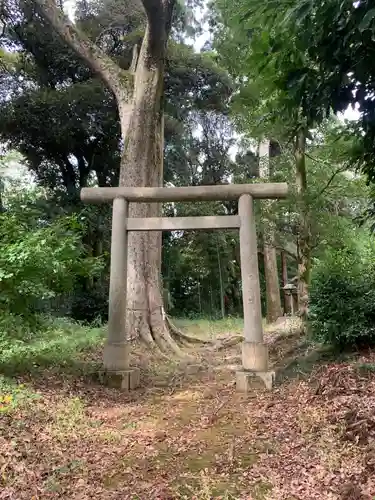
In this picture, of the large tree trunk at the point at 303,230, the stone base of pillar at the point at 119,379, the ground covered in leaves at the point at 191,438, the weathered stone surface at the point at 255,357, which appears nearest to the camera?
the ground covered in leaves at the point at 191,438

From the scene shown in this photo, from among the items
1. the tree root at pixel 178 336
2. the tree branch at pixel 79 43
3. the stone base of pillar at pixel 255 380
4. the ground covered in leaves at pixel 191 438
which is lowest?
the ground covered in leaves at pixel 191 438

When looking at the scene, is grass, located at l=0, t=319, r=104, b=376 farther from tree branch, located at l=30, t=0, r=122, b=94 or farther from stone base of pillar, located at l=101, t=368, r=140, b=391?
tree branch, located at l=30, t=0, r=122, b=94

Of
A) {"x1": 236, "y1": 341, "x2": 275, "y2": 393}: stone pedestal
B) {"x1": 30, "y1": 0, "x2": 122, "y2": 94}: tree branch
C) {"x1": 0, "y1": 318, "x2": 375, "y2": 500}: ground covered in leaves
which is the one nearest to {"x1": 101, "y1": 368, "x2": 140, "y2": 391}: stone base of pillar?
{"x1": 0, "y1": 318, "x2": 375, "y2": 500}: ground covered in leaves

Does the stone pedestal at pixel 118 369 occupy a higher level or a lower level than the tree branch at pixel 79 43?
lower

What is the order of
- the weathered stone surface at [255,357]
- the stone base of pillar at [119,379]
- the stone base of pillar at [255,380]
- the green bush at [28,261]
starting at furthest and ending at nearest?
the stone base of pillar at [119,379]
the weathered stone surface at [255,357]
the stone base of pillar at [255,380]
the green bush at [28,261]

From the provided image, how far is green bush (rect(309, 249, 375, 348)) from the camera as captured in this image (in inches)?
243

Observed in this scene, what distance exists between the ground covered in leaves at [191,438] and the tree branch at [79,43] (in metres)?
6.69

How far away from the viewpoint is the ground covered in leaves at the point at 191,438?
315cm

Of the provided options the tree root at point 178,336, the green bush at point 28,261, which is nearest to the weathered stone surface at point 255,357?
the green bush at point 28,261

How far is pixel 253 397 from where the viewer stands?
18.9 ft

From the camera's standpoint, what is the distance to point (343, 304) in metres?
6.31

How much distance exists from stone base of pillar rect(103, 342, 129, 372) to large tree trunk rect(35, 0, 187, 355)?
1921 millimetres

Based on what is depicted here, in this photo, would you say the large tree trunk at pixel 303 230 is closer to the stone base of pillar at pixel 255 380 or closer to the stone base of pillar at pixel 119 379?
the stone base of pillar at pixel 255 380

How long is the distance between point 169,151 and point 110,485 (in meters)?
15.3
